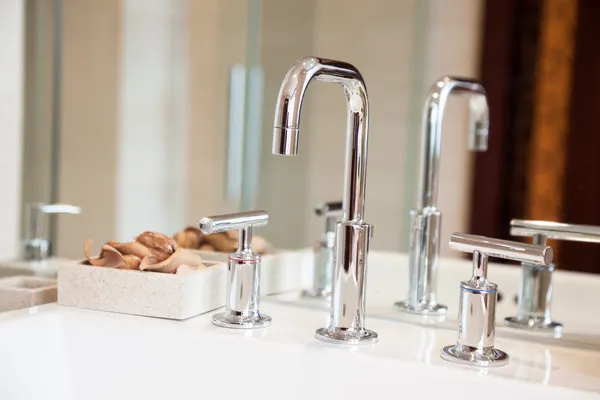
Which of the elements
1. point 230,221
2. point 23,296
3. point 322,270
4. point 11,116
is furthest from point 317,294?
point 11,116

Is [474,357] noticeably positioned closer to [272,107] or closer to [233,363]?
[233,363]

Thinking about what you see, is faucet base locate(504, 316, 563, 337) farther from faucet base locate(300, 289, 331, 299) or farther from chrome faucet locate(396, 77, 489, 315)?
faucet base locate(300, 289, 331, 299)

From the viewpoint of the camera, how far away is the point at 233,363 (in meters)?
0.70

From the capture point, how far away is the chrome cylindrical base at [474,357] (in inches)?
25.6

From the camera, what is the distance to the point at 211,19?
1058 millimetres

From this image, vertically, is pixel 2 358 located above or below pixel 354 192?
below

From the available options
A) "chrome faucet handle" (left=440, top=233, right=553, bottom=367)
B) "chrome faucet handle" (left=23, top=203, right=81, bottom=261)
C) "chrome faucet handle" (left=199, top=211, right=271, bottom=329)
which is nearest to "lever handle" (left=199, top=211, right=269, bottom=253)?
"chrome faucet handle" (left=199, top=211, right=271, bottom=329)

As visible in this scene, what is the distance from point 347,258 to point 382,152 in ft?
0.88

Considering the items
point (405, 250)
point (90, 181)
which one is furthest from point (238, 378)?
point (90, 181)

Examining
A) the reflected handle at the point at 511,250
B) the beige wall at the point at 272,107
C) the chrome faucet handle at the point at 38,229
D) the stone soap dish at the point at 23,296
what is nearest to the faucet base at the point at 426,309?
the beige wall at the point at 272,107

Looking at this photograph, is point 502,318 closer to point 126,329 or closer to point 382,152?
point 382,152

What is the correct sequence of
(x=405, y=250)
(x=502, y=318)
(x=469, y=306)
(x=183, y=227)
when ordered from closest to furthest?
(x=469, y=306)
(x=502, y=318)
(x=405, y=250)
(x=183, y=227)

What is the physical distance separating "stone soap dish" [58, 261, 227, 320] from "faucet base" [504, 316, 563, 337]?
1.13ft

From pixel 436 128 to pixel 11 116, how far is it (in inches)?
25.9
